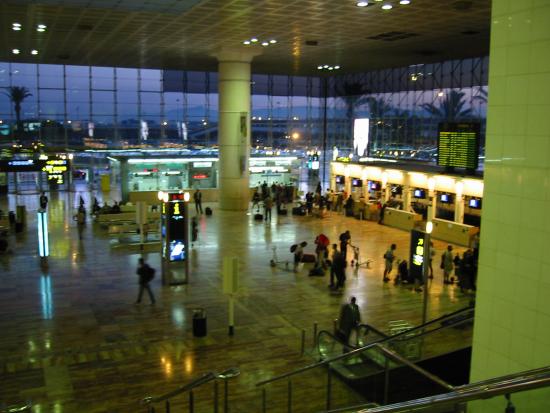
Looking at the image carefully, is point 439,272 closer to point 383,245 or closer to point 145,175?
point 383,245

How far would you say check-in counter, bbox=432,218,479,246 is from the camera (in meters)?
22.0

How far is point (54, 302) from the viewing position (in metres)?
14.0

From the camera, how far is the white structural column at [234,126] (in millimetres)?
29594

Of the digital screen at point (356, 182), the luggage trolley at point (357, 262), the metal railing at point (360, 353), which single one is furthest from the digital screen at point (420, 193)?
the metal railing at point (360, 353)

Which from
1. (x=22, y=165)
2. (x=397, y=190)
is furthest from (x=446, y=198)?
(x=22, y=165)

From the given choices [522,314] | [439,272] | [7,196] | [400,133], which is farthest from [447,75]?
[522,314]

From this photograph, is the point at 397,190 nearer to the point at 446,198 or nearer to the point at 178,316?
the point at 446,198

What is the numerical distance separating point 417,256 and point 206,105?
3047cm

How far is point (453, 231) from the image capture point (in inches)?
899

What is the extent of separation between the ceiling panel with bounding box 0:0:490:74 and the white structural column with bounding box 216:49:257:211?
147 cm

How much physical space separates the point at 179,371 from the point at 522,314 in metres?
6.25

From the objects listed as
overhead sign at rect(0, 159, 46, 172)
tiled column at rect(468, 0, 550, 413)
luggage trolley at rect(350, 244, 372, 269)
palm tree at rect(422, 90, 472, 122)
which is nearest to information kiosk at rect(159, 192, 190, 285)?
luggage trolley at rect(350, 244, 372, 269)

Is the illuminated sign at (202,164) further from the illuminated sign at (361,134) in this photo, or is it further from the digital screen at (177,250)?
the digital screen at (177,250)

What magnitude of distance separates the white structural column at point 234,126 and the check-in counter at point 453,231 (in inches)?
439
